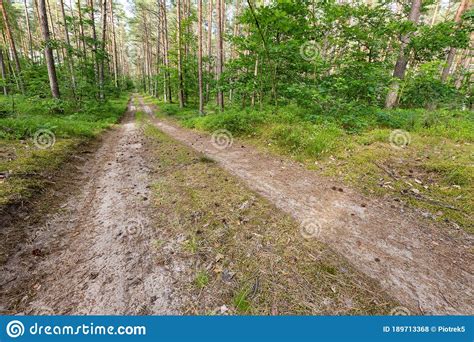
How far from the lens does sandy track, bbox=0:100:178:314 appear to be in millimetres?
2262

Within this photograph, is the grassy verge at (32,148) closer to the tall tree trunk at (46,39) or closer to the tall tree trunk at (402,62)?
the tall tree trunk at (46,39)

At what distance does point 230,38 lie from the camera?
11430 mm

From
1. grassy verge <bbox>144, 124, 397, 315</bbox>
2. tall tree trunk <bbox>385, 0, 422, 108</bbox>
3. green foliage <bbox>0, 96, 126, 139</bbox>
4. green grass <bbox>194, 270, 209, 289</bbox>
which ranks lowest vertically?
green grass <bbox>194, 270, 209, 289</bbox>

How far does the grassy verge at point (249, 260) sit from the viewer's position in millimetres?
2273

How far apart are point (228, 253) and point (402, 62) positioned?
11.9 meters

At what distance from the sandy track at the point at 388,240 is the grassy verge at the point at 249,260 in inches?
11.1

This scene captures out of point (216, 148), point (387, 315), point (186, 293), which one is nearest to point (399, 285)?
point (387, 315)

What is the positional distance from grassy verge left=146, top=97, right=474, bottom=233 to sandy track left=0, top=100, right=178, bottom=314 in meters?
4.50

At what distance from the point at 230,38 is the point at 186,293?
482 inches

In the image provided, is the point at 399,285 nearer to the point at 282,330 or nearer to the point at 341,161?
the point at 282,330

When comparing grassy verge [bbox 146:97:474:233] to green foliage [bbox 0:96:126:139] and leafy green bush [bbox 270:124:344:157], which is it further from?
green foliage [bbox 0:96:126:139]

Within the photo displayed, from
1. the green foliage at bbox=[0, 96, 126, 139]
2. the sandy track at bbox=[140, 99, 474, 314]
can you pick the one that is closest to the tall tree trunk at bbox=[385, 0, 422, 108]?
the sandy track at bbox=[140, 99, 474, 314]

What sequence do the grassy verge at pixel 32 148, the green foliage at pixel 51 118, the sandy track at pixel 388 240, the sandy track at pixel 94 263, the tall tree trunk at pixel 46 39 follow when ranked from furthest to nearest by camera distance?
the tall tree trunk at pixel 46 39
the green foliage at pixel 51 118
the grassy verge at pixel 32 148
the sandy track at pixel 388 240
the sandy track at pixel 94 263

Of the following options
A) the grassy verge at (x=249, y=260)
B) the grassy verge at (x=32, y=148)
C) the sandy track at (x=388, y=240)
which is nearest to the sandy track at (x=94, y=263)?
the grassy verge at (x=249, y=260)
